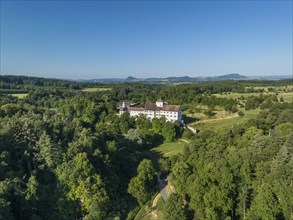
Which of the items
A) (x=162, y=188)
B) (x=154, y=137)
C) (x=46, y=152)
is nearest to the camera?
→ (x=46, y=152)

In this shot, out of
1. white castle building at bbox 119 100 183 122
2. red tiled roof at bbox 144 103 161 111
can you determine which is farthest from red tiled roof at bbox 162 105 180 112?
red tiled roof at bbox 144 103 161 111

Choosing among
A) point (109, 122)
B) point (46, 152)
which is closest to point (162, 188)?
point (46, 152)

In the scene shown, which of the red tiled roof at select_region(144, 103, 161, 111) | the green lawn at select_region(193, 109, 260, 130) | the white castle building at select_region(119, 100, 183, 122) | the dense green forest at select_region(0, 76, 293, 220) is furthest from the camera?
the red tiled roof at select_region(144, 103, 161, 111)

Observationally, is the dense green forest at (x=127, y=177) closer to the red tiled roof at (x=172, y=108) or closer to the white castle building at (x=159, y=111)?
the white castle building at (x=159, y=111)

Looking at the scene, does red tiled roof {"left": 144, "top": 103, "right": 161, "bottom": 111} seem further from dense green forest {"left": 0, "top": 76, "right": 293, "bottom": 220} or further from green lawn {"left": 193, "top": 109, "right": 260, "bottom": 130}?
dense green forest {"left": 0, "top": 76, "right": 293, "bottom": 220}

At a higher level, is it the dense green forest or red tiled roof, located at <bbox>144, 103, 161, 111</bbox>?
red tiled roof, located at <bbox>144, 103, 161, 111</bbox>

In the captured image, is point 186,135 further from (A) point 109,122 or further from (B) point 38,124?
(B) point 38,124

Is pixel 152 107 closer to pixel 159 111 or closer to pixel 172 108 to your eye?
pixel 159 111

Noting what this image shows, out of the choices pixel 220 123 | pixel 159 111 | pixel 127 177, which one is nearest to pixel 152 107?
pixel 159 111
